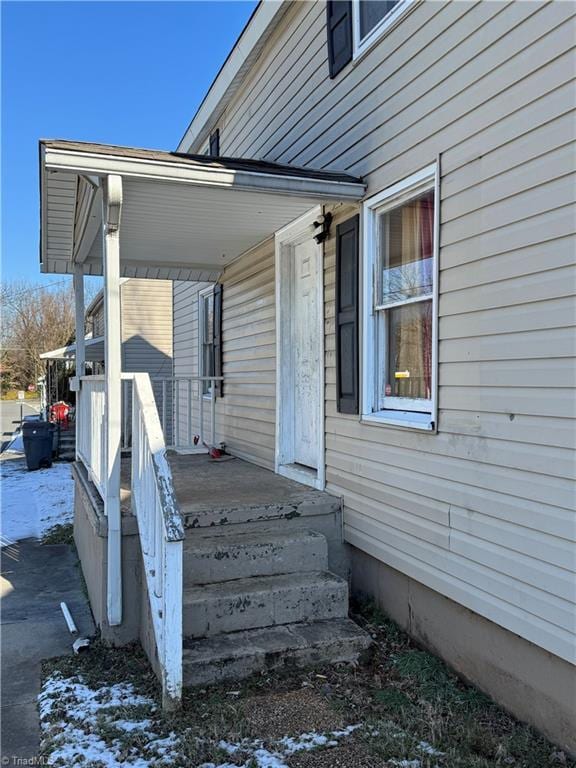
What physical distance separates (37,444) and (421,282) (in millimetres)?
10811

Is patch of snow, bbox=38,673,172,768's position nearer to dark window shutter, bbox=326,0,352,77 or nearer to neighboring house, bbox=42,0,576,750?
neighboring house, bbox=42,0,576,750

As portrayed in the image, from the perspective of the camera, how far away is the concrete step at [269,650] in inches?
119

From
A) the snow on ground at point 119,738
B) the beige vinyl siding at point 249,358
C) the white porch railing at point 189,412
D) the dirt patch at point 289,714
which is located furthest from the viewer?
the white porch railing at point 189,412

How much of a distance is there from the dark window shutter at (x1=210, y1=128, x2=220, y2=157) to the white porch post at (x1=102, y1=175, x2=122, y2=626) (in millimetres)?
4907

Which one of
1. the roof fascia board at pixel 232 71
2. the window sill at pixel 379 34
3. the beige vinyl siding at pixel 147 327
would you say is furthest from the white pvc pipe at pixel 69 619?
the beige vinyl siding at pixel 147 327

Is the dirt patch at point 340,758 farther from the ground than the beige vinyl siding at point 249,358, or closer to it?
closer to it

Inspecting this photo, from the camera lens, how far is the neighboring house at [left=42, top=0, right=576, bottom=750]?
2.52 meters

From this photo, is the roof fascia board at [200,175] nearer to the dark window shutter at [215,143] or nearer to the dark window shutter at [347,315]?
the dark window shutter at [347,315]

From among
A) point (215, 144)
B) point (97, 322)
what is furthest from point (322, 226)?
point (97, 322)

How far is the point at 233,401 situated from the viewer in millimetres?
7031

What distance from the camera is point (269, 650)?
3.14 metres

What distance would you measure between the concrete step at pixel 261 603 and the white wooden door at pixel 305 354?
1.53 metres

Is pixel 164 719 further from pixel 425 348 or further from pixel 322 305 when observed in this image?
pixel 322 305

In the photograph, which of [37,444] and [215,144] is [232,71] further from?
[37,444]
